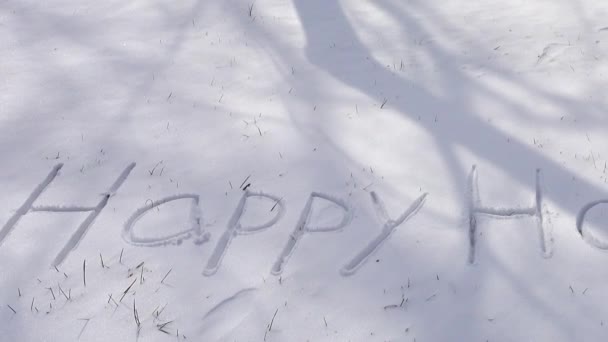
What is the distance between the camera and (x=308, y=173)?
3.95 m

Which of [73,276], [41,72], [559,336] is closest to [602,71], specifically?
[559,336]

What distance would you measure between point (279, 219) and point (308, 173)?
1.50 ft

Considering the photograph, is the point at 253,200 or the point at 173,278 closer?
the point at 173,278

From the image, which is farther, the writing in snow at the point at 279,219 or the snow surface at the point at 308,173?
the writing in snow at the point at 279,219

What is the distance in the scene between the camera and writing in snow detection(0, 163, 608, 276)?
131 inches

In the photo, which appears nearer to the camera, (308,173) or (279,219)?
(279,219)

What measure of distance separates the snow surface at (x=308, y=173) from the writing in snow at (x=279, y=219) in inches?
0.5

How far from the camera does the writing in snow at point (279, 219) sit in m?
3.33

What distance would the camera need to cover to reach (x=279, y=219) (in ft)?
11.8

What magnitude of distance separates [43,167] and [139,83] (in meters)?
1.16

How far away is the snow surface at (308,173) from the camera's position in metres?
3.04

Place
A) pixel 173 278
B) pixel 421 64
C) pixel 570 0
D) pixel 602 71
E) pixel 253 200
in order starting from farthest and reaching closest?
1. pixel 570 0
2. pixel 421 64
3. pixel 602 71
4. pixel 253 200
5. pixel 173 278

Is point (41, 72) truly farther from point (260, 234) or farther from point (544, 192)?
point (544, 192)

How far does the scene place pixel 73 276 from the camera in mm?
3248
